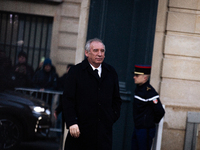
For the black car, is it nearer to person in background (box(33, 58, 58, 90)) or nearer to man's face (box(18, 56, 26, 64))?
person in background (box(33, 58, 58, 90))

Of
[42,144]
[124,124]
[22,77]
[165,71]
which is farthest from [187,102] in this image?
[22,77]

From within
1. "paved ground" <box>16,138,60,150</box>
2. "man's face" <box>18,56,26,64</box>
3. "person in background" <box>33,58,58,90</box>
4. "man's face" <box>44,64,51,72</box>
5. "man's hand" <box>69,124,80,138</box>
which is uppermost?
"man's face" <box>18,56,26,64</box>

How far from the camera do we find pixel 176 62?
21.6 ft

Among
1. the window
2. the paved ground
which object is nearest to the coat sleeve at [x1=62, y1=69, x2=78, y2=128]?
the paved ground

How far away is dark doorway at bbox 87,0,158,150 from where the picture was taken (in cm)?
657

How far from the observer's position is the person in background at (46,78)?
32.8 ft

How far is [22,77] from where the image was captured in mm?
10195

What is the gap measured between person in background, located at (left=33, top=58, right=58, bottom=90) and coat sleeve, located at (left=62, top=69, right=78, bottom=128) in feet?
18.9

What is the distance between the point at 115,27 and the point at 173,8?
0.98 m

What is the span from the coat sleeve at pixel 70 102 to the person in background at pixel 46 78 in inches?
227

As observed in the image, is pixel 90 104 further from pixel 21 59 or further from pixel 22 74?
pixel 21 59

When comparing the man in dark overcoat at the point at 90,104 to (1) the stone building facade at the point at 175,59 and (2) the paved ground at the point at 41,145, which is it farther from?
(2) the paved ground at the point at 41,145

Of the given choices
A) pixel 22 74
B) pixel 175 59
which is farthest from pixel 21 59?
pixel 175 59

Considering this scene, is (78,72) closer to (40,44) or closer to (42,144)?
(42,144)
